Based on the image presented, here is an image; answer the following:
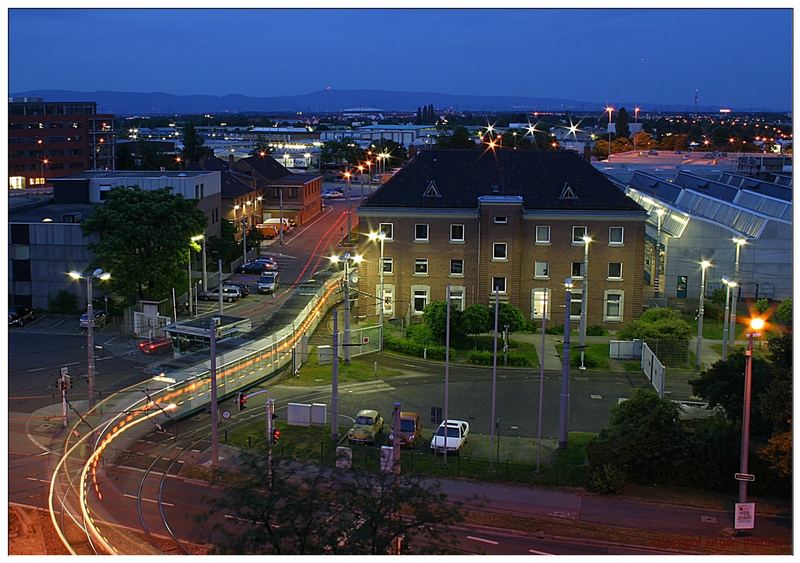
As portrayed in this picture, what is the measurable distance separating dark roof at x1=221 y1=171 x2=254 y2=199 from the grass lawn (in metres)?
39.4

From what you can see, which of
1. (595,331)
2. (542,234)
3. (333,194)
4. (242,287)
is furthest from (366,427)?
(333,194)

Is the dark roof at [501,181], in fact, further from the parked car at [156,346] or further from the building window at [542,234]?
the parked car at [156,346]

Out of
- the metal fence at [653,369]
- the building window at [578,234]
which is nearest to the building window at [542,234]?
the building window at [578,234]

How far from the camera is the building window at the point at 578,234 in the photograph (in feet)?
168

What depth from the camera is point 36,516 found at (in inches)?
1000

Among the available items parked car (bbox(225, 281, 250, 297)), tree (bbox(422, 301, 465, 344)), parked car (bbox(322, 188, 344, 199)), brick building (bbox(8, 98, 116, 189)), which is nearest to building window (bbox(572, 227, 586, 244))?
tree (bbox(422, 301, 465, 344))

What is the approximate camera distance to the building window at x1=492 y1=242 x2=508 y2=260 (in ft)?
168

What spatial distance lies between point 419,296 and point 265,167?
49.9 m

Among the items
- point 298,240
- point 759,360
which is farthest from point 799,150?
point 298,240

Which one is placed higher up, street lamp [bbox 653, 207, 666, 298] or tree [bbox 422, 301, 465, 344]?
street lamp [bbox 653, 207, 666, 298]

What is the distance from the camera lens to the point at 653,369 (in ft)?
133

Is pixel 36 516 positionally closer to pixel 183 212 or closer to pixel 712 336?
pixel 183 212

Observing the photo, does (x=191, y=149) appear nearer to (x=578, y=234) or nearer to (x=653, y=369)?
(x=578, y=234)

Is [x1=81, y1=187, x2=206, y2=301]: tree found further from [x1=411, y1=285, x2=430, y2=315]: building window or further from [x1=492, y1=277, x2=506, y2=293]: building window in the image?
[x1=492, y1=277, x2=506, y2=293]: building window
